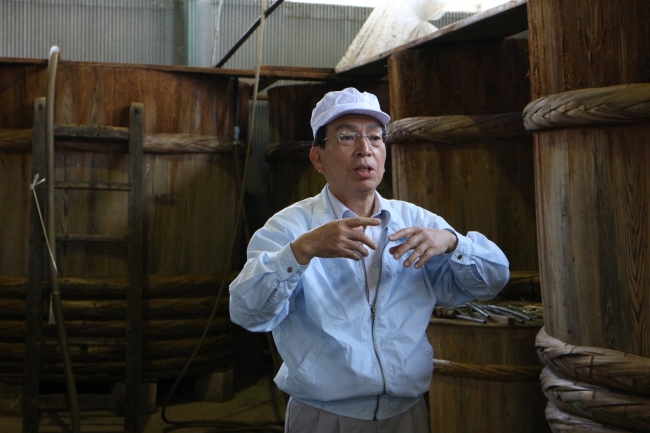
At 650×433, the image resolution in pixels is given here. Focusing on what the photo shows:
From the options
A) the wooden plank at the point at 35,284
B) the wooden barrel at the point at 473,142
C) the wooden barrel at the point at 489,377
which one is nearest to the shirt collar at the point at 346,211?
the wooden barrel at the point at 489,377

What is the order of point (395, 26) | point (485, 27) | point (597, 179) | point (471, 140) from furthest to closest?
point (395, 26) < point (471, 140) < point (485, 27) < point (597, 179)

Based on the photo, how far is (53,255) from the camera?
438cm

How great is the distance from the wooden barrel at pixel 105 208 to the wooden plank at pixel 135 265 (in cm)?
12

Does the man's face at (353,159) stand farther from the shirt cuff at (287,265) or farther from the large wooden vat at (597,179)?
the large wooden vat at (597,179)

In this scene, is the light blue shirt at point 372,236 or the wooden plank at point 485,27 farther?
the wooden plank at point 485,27

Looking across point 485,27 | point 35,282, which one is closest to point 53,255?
point 35,282

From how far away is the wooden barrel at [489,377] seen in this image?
3.14 meters

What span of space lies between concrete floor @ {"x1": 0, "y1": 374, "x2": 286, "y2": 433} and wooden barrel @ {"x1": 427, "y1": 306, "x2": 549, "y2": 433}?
1.72 meters

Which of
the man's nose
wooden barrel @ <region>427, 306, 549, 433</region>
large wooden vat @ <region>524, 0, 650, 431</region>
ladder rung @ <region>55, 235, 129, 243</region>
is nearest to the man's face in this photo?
the man's nose

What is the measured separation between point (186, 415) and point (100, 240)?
1.29 meters

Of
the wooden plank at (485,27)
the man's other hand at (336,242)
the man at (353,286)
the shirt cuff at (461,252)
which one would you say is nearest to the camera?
the man's other hand at (336,242)

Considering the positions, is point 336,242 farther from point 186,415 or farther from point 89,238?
point 186,415

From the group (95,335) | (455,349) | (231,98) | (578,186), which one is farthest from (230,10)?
(578,186)

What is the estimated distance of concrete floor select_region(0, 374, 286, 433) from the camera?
4.62m
